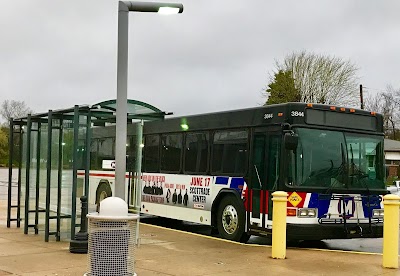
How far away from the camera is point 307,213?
11.0 m

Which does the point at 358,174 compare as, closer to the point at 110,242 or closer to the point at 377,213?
the point at 377,213

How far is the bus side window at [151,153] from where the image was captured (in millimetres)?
15758

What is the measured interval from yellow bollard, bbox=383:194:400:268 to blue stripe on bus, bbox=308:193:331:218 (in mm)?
1747

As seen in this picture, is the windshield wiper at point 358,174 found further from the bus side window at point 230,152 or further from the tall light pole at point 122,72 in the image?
the tall light pole at point 122,72

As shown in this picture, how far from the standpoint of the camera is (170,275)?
8336 millimetres

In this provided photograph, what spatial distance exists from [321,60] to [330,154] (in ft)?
129

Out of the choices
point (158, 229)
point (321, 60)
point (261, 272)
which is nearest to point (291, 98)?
point (321, 60)

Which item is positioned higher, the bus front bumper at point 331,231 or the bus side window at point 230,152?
the bus side window at point 230,152

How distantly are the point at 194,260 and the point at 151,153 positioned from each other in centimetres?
668

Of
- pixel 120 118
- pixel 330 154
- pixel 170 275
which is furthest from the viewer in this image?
pixel 330 154

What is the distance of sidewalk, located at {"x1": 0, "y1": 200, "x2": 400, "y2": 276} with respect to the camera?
8.73m

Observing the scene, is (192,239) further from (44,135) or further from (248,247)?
(44,135)

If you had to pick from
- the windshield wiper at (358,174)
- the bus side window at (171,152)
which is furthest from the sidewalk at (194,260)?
the bus side window at (171,152)

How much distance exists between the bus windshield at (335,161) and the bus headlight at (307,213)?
18.8 inches
